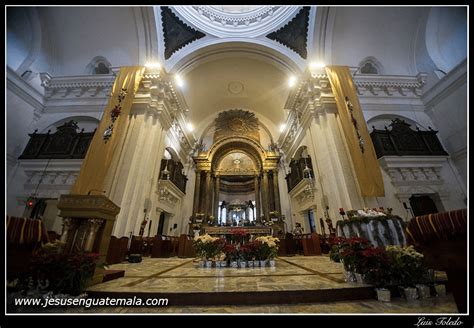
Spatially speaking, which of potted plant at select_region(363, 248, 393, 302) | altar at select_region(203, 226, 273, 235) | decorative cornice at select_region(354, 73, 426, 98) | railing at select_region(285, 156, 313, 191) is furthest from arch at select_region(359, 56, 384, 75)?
potted plant at select_region(363, 248, 393, 302)

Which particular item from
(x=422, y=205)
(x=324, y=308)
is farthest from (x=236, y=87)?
(x=324, y=308)

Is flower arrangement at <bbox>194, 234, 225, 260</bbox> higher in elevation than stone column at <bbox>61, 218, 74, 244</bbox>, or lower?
lower

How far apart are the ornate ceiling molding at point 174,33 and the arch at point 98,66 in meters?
2.80

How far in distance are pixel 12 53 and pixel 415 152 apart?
12.0 m

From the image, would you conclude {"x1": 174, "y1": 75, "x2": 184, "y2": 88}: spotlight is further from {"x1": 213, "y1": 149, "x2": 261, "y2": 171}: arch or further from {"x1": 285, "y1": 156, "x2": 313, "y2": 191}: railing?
{"x1": 285, "y1": 156, "x2": 313, "y2": 191}: railing

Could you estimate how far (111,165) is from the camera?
577 cm

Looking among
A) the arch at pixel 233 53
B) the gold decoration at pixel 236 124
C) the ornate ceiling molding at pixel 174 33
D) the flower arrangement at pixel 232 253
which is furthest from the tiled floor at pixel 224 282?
the gold decoration at pixel 236 124

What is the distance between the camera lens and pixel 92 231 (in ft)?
8.41

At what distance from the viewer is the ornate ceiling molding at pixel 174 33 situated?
27.0 feet

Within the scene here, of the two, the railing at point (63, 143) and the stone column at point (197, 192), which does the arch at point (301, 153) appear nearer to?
the stone column at point (197, 192)
